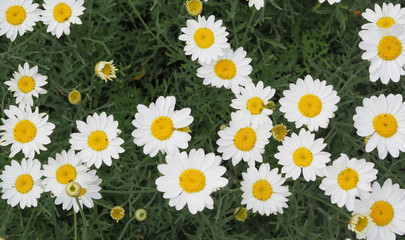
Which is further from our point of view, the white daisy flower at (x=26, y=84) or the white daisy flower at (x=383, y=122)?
the white daisy flower at (x=26, y=84)

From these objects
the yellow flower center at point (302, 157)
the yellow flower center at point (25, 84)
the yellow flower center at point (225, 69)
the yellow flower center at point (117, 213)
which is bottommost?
the yellow flower center at point (117, 213)

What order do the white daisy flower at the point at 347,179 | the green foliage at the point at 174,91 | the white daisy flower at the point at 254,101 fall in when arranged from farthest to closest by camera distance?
the green foliage at the point at 174,91 < the white daisy flower at the point at 254,101 < the white daisy flower at the point at 347,179

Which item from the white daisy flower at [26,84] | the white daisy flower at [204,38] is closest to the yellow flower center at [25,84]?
the white daisy flower at [26,84]

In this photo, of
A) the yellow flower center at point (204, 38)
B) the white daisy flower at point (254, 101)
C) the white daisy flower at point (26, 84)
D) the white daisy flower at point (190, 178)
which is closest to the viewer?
the white daisy flower at point (190, 178)

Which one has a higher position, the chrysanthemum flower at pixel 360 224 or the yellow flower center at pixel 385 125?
the yellow flower center at pixel 385 125

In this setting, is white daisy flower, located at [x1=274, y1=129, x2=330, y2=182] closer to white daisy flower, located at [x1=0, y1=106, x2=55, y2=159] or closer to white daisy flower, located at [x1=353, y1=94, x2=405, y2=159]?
white daisy flower, located at [x1=353, y1=94, x2=405, y2=159]

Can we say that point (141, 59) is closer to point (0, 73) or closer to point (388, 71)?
point (0, 73)

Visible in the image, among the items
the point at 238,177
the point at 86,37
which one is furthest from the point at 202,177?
the point at 86,37

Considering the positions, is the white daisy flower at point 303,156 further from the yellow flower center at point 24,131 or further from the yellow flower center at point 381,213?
the yellow flower center at point 24,131

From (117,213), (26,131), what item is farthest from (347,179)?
(26,131)

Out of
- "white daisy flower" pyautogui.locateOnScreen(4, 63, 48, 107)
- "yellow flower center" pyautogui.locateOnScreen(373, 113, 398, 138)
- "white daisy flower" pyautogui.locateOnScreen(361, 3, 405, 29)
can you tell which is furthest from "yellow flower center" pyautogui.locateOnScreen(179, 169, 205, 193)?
"white daisy flower" pyautogui.locateOnScreen(361, 3, 405, 29)
